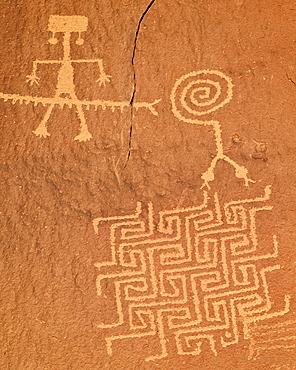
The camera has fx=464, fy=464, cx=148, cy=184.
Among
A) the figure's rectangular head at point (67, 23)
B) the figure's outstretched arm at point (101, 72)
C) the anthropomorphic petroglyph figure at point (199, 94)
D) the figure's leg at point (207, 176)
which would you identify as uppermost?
the figure's rectangular head at point (67, 23)

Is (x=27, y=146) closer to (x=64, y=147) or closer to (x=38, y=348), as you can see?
(x=64, y=147)

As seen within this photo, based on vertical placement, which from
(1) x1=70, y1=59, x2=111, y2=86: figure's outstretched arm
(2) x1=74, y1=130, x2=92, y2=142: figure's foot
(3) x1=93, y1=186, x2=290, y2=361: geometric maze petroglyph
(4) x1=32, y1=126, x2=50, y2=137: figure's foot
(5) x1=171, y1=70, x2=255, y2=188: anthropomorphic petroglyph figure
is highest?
(1) x1=70, y1=59, x2=111, y2=86: figure's outstretched arm

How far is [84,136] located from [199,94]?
0.37 meters

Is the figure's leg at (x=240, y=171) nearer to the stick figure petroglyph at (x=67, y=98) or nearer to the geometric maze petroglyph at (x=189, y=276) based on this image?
the geometric maze petroglyph at (x=189, y=276)

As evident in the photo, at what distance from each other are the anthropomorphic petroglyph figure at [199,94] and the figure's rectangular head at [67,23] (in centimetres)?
34

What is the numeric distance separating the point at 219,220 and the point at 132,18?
670mm

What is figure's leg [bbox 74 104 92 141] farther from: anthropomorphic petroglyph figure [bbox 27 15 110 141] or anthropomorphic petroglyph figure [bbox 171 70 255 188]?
anthropomorphic petroglyph figure [bbox 171 70 255 188]

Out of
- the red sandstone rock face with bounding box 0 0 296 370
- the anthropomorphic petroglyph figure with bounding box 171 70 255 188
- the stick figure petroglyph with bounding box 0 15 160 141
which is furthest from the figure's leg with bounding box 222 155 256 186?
the stick figure petroglyph with bounding box 0 15 160 141

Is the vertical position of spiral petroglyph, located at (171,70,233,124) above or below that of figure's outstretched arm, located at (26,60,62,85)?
below

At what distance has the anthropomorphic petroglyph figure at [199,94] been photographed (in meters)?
1.39

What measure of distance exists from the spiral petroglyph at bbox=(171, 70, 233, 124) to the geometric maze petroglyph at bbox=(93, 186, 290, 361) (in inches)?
10.3

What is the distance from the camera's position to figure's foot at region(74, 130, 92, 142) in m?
1.38

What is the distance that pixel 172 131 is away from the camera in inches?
54.5

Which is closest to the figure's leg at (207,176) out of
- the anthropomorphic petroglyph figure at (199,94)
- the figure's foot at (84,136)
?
the anthropomorphic petroglyph figure at (199,94)
